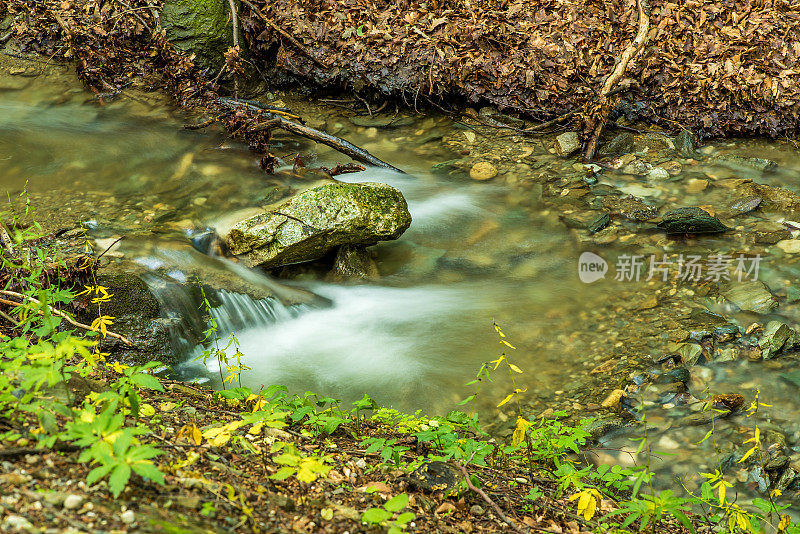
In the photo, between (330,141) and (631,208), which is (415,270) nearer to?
(330,141)

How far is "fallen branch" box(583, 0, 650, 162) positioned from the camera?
6.61 m

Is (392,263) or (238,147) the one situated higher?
(238,147)

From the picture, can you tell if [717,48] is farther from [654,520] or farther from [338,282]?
[654,520]

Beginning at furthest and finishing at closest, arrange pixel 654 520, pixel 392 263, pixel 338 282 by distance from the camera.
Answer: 1. pixel 392 263
2. pixel 338 282
3. pixel 654 520

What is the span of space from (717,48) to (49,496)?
25.4 feet

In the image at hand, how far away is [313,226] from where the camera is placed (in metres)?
5.09

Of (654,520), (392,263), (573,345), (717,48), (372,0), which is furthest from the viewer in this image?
(372,0)

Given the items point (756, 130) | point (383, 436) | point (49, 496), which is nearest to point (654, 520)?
point (383, 436)

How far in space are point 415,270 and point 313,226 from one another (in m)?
1.05

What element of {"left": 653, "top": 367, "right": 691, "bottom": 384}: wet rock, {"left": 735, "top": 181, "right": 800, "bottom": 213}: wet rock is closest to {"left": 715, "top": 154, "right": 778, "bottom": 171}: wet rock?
{"left": 735, "top": 181, "right": 800, "bottom": 213}: wet rock

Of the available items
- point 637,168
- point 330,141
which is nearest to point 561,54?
point 637,168

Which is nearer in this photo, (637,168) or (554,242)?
(554,242)

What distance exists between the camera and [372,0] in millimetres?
7969

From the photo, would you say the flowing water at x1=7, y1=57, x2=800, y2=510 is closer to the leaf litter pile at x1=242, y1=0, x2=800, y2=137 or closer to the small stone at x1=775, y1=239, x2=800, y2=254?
the small stone at x1=775, y1=239, x2=800, y2=254
